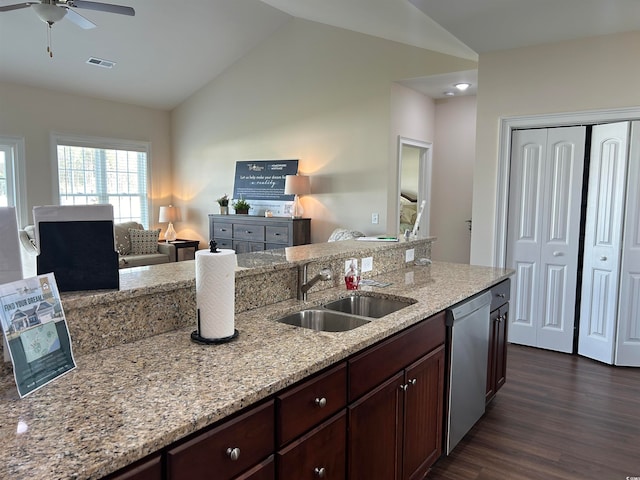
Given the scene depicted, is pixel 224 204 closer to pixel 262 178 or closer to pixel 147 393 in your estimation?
pixel 262 178

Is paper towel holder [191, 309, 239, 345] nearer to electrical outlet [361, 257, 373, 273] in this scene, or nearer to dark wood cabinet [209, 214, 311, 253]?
electrical outlet [361, 257, 373, 273]

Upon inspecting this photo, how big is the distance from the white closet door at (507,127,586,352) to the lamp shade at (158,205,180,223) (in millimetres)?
5401

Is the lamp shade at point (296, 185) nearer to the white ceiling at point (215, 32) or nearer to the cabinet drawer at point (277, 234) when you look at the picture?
the cabinet drawer at point (277, 234)

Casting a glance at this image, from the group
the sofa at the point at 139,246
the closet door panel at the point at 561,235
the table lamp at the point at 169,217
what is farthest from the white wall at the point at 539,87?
the table lamp at the point at 169,217

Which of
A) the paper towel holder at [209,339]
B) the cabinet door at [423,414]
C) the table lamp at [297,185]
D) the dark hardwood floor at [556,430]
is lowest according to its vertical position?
the dark hardwood floor at [556,430]

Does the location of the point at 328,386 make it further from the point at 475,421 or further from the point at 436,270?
the point at 436,270

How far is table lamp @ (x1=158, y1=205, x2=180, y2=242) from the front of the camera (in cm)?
762


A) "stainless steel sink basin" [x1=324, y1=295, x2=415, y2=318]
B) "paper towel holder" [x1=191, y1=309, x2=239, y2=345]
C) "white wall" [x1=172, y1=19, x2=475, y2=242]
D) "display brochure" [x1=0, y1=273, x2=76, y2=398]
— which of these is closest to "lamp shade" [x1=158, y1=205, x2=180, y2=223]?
"white wall" [x1=172, y1=19, x2=475, y2=242]

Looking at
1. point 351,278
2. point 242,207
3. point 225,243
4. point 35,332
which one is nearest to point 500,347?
point 351,278

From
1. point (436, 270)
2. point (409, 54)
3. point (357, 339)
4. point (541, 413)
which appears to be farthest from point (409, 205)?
point (357, 339)

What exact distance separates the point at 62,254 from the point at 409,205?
5.63 metres

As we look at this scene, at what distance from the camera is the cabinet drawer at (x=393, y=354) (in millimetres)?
1686

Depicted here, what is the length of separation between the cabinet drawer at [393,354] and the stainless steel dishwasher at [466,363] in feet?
0.42

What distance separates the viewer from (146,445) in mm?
992
